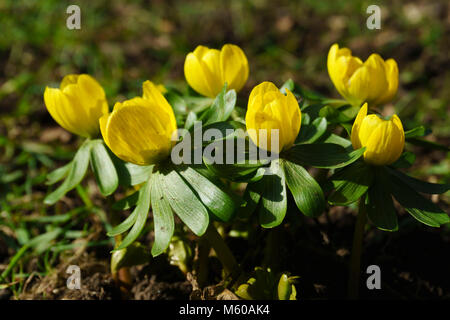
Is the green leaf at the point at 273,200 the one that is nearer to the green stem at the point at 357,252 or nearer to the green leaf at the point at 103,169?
the green stem at the point at 357,252

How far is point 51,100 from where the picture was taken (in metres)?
1.87

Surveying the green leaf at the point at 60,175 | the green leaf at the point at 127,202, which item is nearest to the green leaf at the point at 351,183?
the green leaf at the point at 127,202

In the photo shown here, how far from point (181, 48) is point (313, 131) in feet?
8.75

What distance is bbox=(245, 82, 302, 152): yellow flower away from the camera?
5.24ft

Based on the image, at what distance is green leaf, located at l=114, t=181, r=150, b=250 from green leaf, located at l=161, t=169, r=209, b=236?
8cm

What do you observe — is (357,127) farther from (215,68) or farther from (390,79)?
(215,68)

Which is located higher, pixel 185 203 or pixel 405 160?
pixel 405 160

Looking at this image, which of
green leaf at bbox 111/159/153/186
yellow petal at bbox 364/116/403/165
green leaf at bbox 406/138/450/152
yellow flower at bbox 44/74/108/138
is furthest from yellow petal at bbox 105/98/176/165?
green leaf at bbox 406/138/450/152

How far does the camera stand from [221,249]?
183 centimetres

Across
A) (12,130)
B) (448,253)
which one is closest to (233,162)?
(448,253)

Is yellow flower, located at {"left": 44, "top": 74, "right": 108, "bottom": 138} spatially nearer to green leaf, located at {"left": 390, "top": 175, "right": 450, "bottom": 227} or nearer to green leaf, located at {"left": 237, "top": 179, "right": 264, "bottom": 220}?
green leaf, located at {"left": 237, "top": 179, "right": 264, "bottom": 220}

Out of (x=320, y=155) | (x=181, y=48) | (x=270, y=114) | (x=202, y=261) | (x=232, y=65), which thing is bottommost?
(x=202, y=261)

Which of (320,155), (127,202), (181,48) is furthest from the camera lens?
(181,48)

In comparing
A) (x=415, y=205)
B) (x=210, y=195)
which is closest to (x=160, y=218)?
(x=210, y=195)
